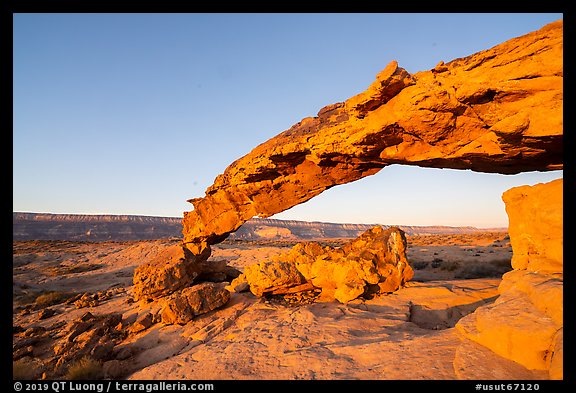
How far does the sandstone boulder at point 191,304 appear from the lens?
8938 mm

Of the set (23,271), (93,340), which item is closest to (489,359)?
(93,340)

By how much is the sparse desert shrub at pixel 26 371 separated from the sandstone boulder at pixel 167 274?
389 centimetres

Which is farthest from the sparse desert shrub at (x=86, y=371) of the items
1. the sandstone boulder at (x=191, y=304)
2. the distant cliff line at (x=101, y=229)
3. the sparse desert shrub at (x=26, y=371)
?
the distant cliff line at (x=101, y=229)

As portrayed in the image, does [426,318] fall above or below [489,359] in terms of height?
below

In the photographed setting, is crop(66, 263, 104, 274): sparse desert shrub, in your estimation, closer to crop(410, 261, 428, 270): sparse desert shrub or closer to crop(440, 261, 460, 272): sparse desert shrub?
crop(410, 261, 428, 270): sparse desert shrub

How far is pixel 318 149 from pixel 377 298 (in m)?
5.41

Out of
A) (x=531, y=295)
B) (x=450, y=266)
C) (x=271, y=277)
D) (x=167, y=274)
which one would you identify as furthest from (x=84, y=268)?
(x=531, y=295)

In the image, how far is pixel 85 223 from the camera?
81500 millimetres

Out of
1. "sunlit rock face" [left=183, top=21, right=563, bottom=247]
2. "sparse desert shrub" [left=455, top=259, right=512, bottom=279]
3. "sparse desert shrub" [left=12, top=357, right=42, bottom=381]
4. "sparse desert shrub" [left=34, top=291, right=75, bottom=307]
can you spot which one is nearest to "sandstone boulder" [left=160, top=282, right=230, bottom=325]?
"sparse desert shrub" [left=12, top=357, right=42, bottom=381]

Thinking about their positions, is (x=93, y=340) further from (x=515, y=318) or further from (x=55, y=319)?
(x=515, y=318)

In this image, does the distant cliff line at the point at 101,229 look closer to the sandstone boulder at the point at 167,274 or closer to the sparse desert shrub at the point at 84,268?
the sparse desert shrub at the point at 84,268

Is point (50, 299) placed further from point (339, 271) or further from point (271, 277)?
point (339, 271)

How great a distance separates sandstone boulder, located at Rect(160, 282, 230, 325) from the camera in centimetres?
894
